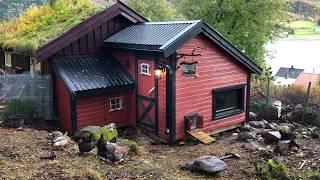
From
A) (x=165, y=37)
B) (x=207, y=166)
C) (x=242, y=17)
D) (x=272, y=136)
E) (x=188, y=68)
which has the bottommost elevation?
(x=207, y=166)

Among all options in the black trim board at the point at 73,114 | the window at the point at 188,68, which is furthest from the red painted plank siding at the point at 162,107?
the black trim board at the point at 73,114

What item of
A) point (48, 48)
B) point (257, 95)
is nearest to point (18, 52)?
point (48, 48)

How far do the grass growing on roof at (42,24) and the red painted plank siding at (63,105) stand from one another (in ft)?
6.87

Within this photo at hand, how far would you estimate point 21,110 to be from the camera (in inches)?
584

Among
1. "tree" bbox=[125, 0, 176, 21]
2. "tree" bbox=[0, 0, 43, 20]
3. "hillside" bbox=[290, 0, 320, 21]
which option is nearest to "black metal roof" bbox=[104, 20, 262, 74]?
"tree" bbox=[0, 0, 43, 20]

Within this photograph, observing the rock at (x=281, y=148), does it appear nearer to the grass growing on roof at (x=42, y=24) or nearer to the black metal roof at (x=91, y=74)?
the black metal roof at (x=91, y=74)

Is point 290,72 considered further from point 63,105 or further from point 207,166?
point 207,166

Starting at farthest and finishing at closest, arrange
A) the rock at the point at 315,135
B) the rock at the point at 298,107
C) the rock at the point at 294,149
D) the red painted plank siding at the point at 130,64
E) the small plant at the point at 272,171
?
the rock at the point at 298,107 < the red painted plank siding at the point at 130,64 < the rock at the point at 315,135 < the rock at the point at 294,149 < the small plant at the point at 272,171

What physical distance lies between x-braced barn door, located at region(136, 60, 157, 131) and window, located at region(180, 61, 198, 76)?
1249mm

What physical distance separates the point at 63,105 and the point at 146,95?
347 centimetres

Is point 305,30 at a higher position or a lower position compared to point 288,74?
higher

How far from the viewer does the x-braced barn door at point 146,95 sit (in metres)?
14.9

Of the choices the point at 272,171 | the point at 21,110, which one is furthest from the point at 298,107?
the point at 21,110

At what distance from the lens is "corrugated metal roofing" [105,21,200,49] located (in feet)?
45.8
